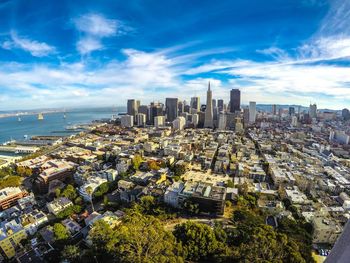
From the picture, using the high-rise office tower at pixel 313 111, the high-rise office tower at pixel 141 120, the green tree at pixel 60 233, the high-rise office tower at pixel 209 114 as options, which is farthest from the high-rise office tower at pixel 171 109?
the green tree at pixel 60 233

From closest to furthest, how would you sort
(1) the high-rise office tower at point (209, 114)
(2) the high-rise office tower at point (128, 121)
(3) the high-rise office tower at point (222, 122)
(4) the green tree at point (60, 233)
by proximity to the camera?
1. (4) the green tree at point (60, 233)
2. (3) the high-rise office tower at point (222, 122)
3. (1) the high-rise office tower at point (209, 114)
4. (2) the high-rise office tower at point (128, 121)

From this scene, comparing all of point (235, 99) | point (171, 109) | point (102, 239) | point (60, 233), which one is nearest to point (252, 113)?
point (235, 99)

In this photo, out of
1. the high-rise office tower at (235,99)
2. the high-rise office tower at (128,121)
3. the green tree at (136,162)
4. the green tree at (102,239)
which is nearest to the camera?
the green tree at (102,239)

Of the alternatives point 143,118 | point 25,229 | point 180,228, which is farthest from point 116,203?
point 143,118

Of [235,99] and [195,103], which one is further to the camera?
[195,103]

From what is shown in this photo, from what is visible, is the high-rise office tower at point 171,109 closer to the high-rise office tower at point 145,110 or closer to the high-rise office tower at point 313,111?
the high-rise office tower at point 145,110

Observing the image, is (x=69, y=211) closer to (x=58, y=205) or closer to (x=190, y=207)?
(x=58, y=205)

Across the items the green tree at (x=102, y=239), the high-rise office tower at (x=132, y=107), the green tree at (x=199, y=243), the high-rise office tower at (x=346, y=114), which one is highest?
the high-rise office tower at (x=132, y=107)
